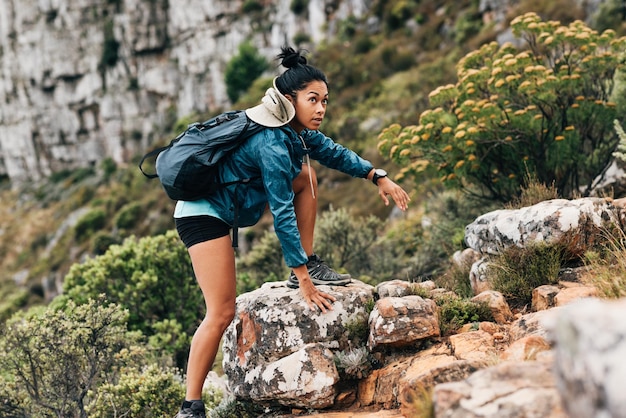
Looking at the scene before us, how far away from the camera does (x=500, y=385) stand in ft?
5.65

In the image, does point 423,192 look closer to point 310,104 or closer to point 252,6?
point 310,104

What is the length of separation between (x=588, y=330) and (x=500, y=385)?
1.99ft

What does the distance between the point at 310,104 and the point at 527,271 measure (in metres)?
2.06

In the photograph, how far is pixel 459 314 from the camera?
3525mm

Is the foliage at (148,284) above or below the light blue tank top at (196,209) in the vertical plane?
below

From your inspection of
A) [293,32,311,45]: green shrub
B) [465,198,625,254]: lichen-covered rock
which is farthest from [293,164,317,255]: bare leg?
[293,32,311,45]: green shrub

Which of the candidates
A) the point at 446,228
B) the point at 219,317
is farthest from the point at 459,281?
the point at 446,228

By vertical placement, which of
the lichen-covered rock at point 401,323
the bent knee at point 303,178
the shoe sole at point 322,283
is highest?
the bent knee at point 303,178

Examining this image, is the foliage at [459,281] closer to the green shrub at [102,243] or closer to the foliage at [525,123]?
the foliage at [525,123]

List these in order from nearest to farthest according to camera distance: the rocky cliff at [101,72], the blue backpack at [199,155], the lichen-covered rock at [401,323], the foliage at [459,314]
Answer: the blue backpack at [199,155], the lichen-covered rock at [401,323], the foliage at [459,314], the rocky cliff at [101,72]

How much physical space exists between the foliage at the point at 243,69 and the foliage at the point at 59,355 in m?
37.5

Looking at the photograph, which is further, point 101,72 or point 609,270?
point 101,72

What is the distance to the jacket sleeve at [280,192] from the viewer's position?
3.02 meters

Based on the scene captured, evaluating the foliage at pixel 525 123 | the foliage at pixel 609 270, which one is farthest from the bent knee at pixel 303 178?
the foliage at pixel 525 123
